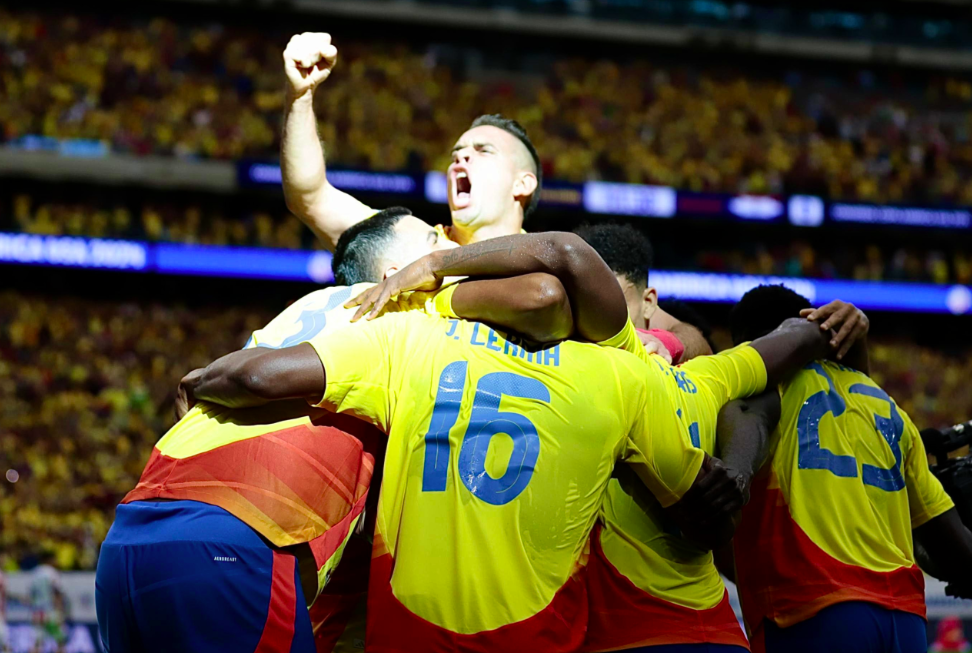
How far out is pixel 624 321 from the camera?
2.94 meters

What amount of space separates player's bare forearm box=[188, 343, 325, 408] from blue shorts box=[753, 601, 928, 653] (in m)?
1.99

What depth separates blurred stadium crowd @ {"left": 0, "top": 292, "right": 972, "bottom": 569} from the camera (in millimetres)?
13375

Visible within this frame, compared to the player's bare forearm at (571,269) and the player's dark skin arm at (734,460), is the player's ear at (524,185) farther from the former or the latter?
the player's dark skin arm at (734,460)

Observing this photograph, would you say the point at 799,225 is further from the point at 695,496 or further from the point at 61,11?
the point at 695,496

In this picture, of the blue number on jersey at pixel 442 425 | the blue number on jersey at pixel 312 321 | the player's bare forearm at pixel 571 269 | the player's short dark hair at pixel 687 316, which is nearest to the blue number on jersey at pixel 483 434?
the blue number on jersey at pixel 442 425

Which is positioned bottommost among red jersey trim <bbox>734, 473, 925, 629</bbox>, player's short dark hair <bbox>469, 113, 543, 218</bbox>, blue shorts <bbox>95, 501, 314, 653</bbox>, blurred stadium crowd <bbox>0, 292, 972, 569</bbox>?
blurred stadium crowd <bbox>0, 292, 972, 569</bbox>

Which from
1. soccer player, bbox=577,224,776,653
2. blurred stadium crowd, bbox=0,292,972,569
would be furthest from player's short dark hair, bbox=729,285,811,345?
blurred stadium crowd, bbox=0,292,972,569

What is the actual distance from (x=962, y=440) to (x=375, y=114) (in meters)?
17.2

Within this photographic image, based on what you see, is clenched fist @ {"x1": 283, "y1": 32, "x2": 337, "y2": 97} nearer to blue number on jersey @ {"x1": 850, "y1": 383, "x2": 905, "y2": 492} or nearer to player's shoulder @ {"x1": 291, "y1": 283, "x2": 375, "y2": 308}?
player's shoulder @ {"x1": 291, "y1": 283, "x2": 375, "y2": 308}

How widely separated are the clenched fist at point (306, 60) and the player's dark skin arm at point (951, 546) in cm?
302

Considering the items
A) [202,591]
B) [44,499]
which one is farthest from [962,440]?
[44,499]

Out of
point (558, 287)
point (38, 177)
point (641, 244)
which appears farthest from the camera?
point (38, 177)

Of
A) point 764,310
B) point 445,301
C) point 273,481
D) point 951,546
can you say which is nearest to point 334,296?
→ point 445,301

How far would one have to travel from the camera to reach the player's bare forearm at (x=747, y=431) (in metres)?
3.16
